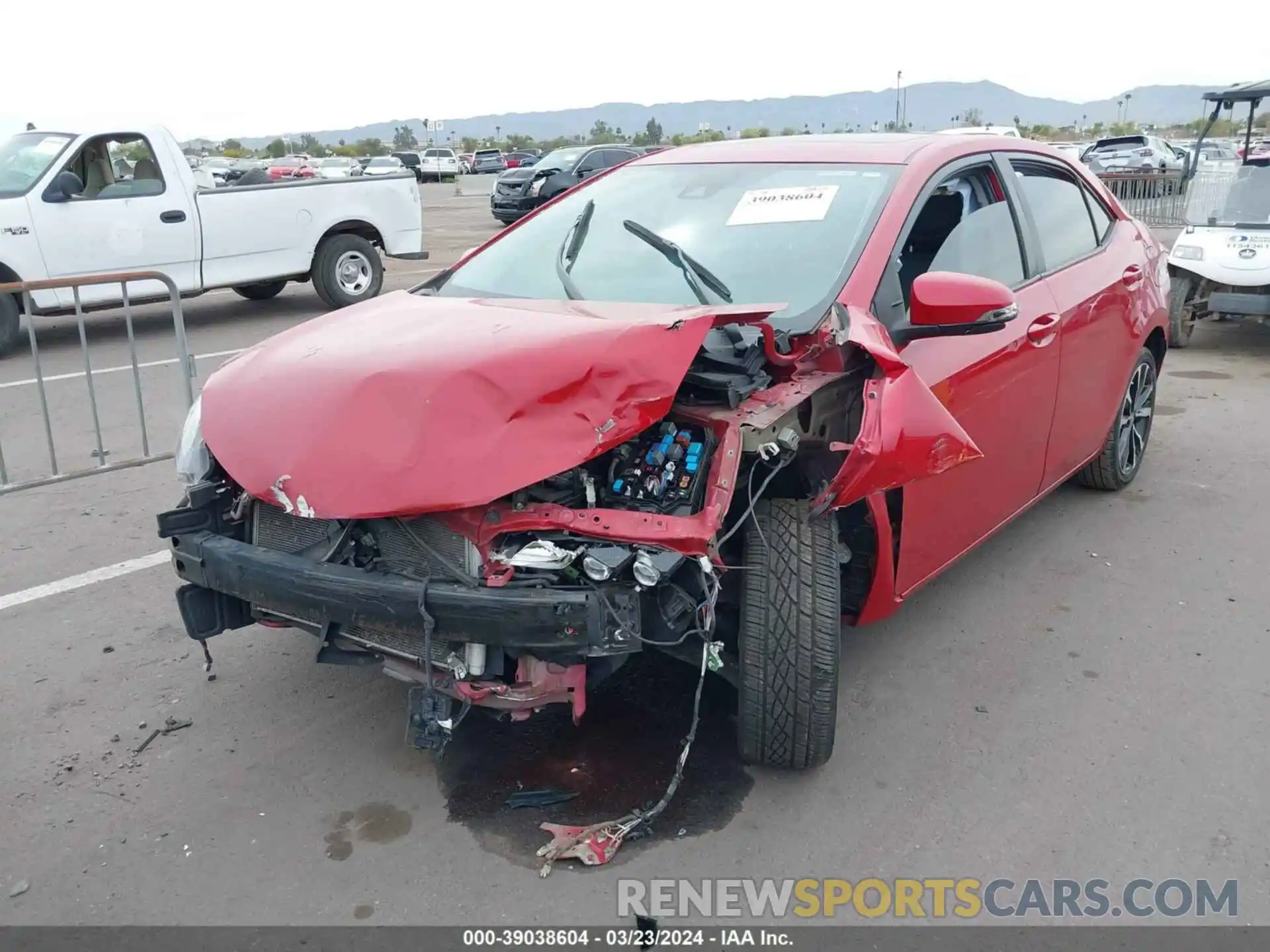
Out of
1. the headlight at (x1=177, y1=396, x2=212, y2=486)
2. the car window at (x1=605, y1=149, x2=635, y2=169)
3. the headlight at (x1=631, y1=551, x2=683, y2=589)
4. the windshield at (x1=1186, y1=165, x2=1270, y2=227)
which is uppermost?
the car window at (x1=605, y1=149, x2=635, y2=169)

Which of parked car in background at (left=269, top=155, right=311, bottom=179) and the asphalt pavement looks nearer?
the asphalt pavement

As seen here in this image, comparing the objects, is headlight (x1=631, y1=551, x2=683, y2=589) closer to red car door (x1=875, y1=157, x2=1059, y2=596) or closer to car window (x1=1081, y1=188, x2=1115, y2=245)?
red car door (x1=875, y1=157, x2=1059, y2=596)

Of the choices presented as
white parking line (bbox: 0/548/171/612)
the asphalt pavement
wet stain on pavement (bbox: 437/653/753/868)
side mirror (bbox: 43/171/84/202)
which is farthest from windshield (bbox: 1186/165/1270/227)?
side mirror (bbox: 43/171/84/202)

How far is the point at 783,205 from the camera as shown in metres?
3.84

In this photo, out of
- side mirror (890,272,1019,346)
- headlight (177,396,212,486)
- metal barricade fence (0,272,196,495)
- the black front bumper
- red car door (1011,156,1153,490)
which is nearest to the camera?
the black front bumper

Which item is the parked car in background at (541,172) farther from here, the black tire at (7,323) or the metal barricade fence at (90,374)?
the metal barricade fence at (90,374)

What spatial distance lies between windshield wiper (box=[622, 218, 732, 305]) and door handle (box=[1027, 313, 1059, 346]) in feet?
4.27

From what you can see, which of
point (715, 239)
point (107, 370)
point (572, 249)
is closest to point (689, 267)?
point (715, 239)

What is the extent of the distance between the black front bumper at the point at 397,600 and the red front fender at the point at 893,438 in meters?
0.72

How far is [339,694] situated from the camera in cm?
372

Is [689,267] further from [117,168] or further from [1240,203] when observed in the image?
[117,168]

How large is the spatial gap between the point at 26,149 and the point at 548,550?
9806mm

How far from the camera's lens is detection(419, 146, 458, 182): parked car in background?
51.6 meters

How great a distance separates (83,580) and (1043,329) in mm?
4152
